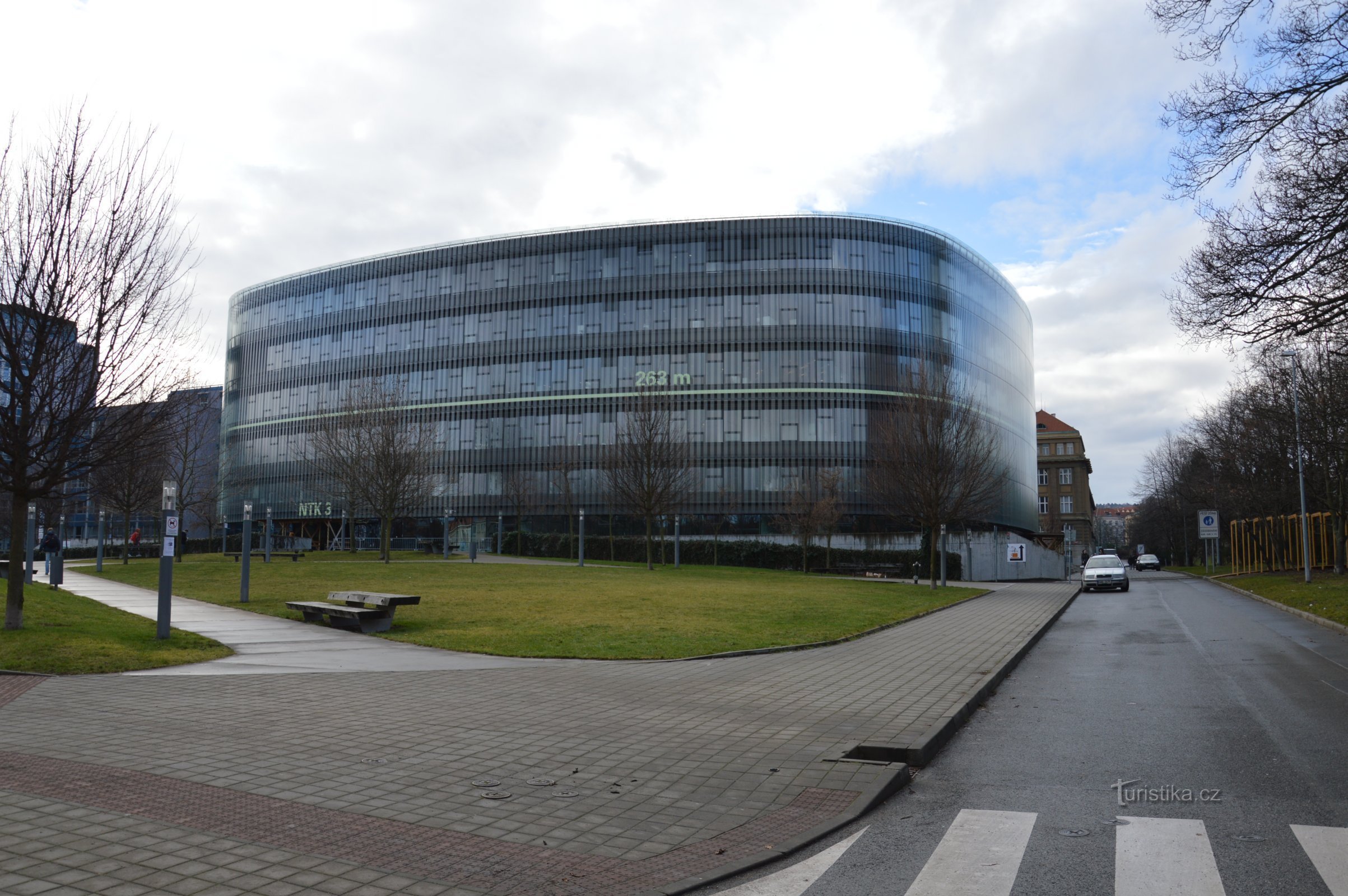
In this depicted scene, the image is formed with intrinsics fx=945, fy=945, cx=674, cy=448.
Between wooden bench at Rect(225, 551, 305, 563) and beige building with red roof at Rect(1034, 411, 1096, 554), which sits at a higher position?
beige building with red roof at Rect(1034, 411, 1096, 554)

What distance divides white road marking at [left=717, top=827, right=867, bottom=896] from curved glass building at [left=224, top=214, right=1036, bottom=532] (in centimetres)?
6122

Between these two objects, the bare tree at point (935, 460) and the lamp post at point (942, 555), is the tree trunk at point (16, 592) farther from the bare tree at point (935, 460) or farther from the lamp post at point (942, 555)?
the lamp post at point (942, 555)

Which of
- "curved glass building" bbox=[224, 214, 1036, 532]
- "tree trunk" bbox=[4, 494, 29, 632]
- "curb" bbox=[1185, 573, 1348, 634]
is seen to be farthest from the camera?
"curved glass building" bbox=[224, 214, 1036, 532]

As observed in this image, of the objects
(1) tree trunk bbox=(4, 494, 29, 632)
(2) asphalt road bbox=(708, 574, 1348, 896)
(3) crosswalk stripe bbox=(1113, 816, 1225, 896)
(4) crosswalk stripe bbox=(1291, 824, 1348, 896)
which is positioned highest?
(1) tree trunk bbox=(4, 494, 29, 632)

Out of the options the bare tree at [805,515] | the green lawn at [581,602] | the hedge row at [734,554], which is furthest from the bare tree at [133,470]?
the bare tree at [805,515]

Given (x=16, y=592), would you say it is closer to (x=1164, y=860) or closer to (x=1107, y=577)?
(x=1164, y=860)

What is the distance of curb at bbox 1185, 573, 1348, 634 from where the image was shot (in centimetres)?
1883

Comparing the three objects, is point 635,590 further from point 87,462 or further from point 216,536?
point 216,536

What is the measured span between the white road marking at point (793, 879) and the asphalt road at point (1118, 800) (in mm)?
12

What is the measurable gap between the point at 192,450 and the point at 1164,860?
51764 mm

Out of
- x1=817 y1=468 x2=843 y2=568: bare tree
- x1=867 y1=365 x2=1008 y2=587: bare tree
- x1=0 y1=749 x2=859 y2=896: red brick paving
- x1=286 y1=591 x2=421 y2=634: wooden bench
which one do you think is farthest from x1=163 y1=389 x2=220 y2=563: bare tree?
x1=817 y1=468 x2=843 y2=568: bare tree

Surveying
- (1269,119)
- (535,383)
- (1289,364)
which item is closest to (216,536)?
(535,383)

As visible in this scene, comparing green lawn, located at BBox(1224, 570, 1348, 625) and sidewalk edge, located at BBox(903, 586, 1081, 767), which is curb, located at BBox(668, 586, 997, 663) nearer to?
sidewalk edge, located at BBox(903, 586, 1081, 767)

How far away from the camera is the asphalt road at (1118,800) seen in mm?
4715
